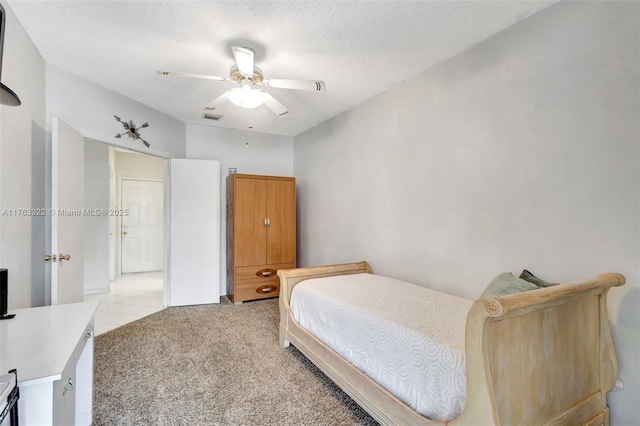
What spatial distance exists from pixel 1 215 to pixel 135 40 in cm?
143

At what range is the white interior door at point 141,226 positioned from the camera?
6.21 m

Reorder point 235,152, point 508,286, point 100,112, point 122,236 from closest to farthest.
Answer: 1. point 508,286
2. point 100,112
3. point 235,152
4. point 122,236

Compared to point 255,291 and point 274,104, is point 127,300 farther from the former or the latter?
point 274,104

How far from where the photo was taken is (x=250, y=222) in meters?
4.16

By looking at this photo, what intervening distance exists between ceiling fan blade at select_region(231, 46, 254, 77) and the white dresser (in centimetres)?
170

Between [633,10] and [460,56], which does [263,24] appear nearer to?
[460,56]

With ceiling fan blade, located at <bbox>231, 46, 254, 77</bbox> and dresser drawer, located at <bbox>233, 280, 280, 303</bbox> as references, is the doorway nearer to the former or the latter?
dresser drawer, located at <bbox>233, 280, 280, 303</bbox>

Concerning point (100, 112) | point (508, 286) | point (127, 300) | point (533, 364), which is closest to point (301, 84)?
point (508, 286)

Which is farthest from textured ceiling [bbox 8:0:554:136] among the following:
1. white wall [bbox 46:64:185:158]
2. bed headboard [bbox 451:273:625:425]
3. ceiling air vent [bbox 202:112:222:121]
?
bed headboard [bbox 451:273:625:425]

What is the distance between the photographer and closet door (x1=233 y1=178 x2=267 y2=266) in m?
4.07

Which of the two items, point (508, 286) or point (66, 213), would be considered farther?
point (66, 213)

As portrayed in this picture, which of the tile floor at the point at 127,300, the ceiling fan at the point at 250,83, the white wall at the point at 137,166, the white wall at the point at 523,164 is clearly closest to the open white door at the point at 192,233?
the tile floor at the point at 127,300

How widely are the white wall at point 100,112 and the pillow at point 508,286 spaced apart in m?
3.50

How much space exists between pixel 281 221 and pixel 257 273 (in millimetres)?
793
